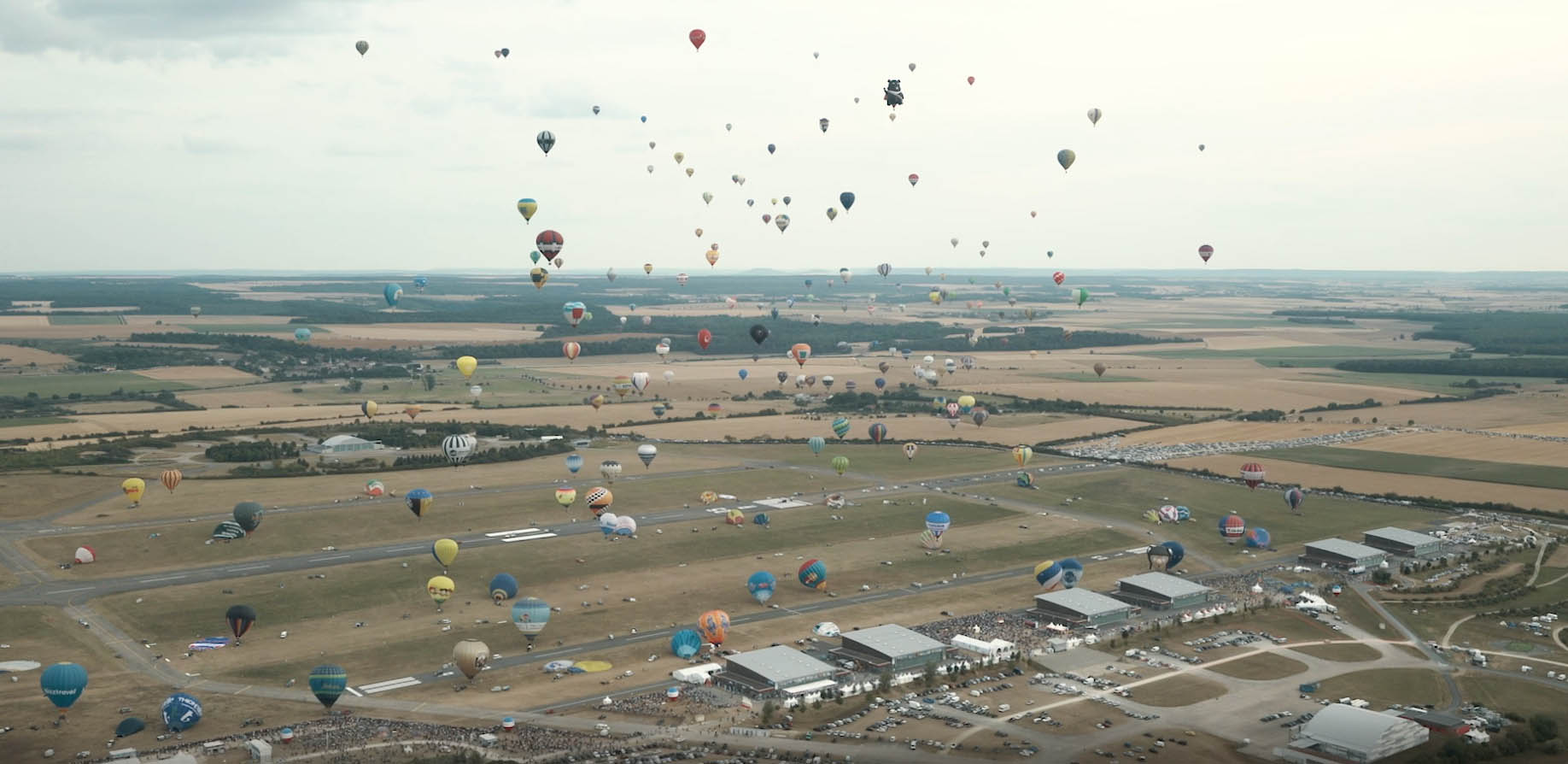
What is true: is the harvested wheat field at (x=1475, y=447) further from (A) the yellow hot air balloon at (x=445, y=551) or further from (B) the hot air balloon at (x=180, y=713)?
(B) the hot air balloon at (x=180, y=713)

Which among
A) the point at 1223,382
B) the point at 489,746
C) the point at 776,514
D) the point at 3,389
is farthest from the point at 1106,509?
the point at 3,389

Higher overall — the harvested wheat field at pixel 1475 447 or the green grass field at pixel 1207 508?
the harvested wheat field at pixel 1475 447

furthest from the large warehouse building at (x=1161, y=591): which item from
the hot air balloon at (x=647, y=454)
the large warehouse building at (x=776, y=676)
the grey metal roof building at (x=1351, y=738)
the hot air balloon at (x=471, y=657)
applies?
the hot air balloon at (x=647, y=454)

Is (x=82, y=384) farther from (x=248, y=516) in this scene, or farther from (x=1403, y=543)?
(x=1403, y=543)

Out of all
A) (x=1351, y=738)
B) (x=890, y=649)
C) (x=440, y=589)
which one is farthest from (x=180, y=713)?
(x=1351, y=738)

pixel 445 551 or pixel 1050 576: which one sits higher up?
pixel 445 551
